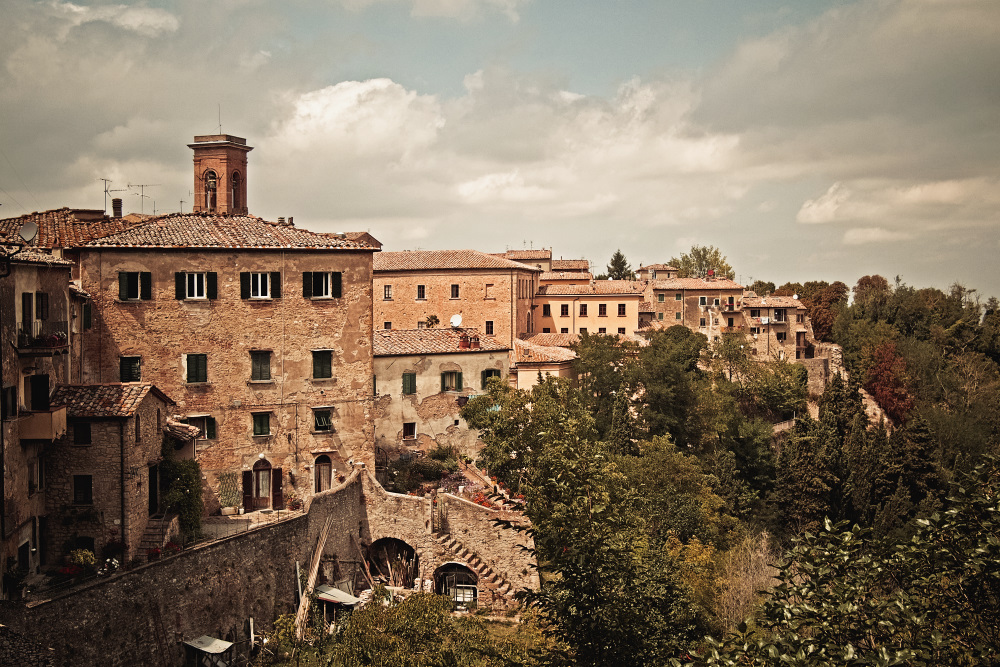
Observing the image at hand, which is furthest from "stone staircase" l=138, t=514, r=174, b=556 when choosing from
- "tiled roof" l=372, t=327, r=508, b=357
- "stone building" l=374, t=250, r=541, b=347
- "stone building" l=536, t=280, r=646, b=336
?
"stone building" l=536, t=280, r=646, b=336

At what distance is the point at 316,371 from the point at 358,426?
2.60 m

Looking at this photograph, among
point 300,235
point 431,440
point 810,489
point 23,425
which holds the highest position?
point 300,235

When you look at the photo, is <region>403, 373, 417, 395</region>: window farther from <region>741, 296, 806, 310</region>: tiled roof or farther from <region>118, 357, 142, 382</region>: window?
<region>741, 296, 806, 310</region>: tiled roof

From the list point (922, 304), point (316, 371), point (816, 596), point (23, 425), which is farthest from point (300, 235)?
point (922, 304)

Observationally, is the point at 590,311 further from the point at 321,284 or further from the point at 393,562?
the point at 393,562

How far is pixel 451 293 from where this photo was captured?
6056 cm

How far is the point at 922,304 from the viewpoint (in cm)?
7825

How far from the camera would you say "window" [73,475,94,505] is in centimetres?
2420

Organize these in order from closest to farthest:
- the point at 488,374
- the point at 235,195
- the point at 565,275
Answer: the point at 235,195, the point at 488,374, the point at 565,275

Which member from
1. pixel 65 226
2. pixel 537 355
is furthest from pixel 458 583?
pixel 65 226

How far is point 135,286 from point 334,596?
12673 millimetres

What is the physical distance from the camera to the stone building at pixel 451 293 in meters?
60.3

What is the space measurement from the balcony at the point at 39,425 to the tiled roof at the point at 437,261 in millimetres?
38089

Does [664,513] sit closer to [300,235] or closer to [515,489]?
[515,489]
